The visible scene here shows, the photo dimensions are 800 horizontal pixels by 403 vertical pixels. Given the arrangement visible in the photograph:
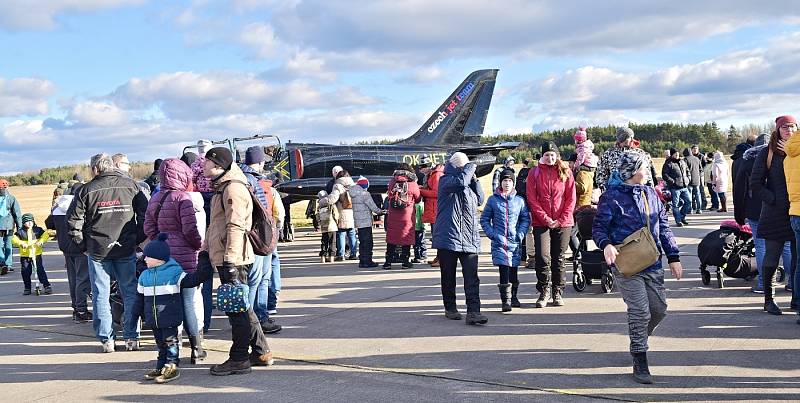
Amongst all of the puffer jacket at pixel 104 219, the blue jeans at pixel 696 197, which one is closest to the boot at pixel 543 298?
the puffer jacket at pixel 104 219

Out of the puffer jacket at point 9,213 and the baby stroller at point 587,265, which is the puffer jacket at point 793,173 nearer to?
the baby stroller at point 587,265

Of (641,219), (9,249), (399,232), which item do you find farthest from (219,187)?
(9,249)

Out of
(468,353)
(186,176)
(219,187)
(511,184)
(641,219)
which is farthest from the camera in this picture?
(511,184)

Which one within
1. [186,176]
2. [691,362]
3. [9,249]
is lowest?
[691,362]

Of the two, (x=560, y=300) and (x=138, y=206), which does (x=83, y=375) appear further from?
(x=560, y=300)

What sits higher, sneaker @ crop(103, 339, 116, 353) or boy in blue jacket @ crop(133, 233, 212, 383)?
boy in blue jacket @ crop(133, 233, 212, 383)

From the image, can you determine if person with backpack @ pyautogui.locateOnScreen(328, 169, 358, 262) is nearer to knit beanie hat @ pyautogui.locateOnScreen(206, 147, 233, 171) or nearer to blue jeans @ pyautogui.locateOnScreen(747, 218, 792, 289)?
knit beanie hat @ pyautogui.locateOnScreen(206, 147, 233, 171)

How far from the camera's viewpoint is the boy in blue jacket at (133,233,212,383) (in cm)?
584

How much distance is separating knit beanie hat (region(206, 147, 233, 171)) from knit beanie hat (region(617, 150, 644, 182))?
3.13 meters

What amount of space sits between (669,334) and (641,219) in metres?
1.73

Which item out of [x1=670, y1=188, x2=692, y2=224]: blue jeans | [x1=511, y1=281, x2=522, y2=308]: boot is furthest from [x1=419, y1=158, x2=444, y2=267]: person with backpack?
[x1=670, y1=188, x2=692, y2=224]: blue jeans

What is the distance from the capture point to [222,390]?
17.8ft

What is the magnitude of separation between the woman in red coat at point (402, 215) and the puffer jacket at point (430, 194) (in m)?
0.15

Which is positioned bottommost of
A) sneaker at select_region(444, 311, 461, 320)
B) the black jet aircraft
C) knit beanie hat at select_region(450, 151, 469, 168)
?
sneaker at select_region(444, 311, 461, 320)
